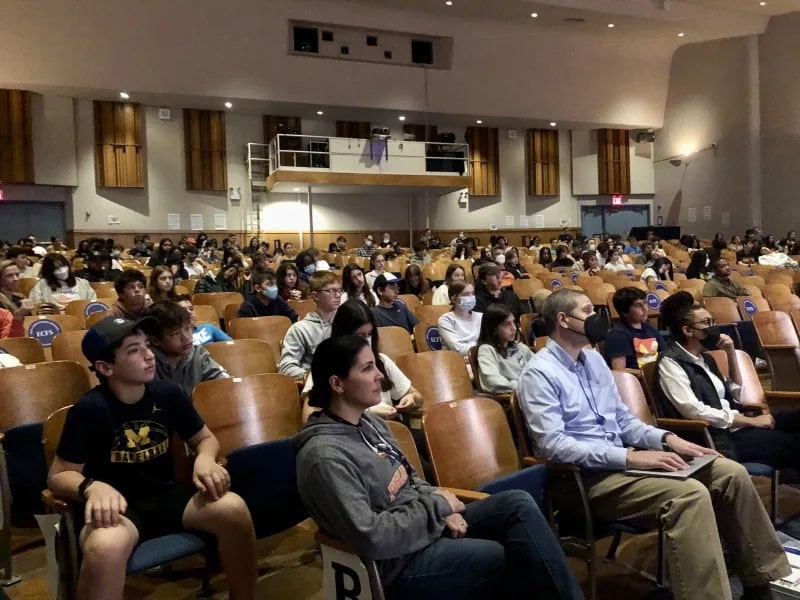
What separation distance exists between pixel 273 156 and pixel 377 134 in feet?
8.52

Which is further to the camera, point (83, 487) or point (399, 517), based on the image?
point (83, 487)

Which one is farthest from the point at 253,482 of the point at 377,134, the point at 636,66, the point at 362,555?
the point at 636,66

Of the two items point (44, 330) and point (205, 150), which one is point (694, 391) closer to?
point (44, 330)

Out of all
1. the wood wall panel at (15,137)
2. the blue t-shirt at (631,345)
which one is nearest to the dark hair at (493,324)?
the blue t-shirt at (631,345)

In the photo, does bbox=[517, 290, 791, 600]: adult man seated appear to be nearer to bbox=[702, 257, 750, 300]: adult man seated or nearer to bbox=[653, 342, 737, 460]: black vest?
bbox=[653, 342, 737, 460]: black vest

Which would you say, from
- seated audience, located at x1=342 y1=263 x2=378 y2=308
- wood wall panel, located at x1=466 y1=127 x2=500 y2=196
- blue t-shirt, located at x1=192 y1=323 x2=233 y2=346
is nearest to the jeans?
blue t-shirt, located at x1=192 y1=323 x2=233 y2=346

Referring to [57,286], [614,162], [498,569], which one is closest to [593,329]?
[498,569]

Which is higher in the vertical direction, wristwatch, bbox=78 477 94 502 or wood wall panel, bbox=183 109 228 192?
wood wall panel, bbox=183 109 228 192

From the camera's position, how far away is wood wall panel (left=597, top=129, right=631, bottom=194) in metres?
20.2

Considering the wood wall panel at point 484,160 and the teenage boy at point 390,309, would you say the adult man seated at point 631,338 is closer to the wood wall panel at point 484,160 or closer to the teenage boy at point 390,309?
the teenage boy at point 390,309

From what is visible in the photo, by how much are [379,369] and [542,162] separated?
710 inches

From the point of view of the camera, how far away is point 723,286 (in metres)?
6.60

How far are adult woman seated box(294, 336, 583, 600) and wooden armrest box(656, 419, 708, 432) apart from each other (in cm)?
124

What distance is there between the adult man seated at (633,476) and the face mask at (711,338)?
745mm
